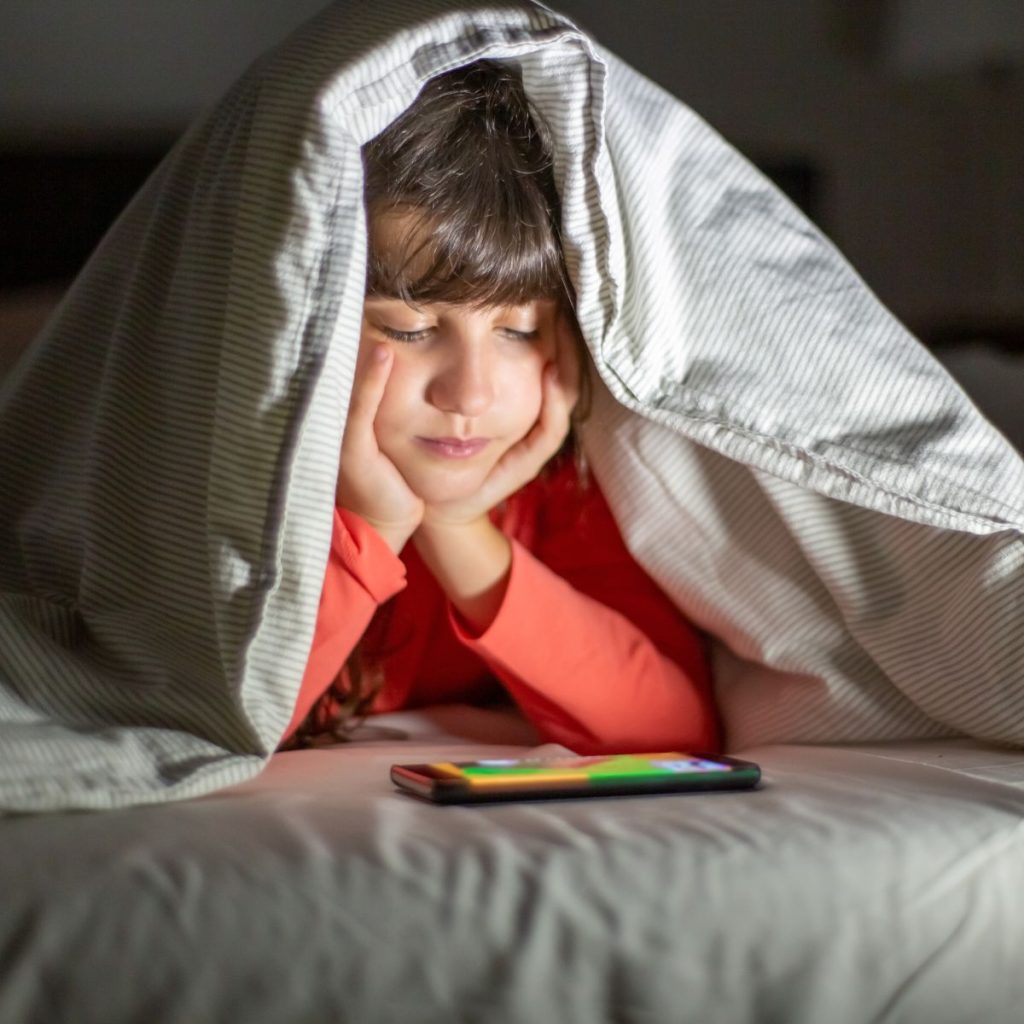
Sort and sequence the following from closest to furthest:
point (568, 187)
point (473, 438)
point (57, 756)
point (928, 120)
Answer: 1. point (57, 756)
2. point (568, 187)
3. point (473, 438)
4. point (928, 120)

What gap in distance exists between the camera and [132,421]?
2.57 ft

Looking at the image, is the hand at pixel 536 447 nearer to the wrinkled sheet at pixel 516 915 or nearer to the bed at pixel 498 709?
the bed at pixel 498 709

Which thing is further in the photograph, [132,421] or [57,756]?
[132,421]

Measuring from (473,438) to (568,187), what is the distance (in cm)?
19

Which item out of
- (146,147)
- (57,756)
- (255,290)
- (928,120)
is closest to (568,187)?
(255,290)

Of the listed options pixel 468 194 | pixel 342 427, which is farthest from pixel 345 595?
pixel 468 194

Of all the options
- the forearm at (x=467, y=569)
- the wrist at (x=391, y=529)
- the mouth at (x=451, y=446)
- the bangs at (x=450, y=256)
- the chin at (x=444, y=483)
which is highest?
the bangs at (x=450, y=256)

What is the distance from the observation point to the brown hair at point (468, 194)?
2.65 ft

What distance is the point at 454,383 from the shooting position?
2.69ft

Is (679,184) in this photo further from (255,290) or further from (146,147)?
(146,147)

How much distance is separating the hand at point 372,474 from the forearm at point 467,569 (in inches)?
0.9

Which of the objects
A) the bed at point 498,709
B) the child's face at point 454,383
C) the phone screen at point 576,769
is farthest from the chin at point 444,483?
the phone screen at point 576,769

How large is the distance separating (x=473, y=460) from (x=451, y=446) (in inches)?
1.0

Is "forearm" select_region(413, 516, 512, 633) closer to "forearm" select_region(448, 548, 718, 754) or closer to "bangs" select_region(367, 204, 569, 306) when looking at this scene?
"forearm" select_region(448, 548, 718, 754)
